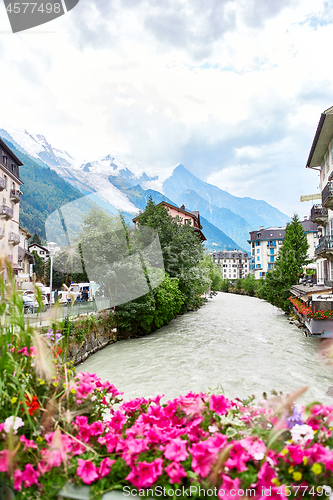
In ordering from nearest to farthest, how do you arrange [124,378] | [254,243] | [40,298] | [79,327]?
1. [40,298]
2. [124,378]
3. [79,327]
4. [254,243]

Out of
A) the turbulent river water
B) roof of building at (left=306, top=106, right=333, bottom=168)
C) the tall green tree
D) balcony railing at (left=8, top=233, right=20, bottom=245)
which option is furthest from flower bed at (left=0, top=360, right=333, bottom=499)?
balcony railing at (left=8, top=233, right=20, bottom=245)

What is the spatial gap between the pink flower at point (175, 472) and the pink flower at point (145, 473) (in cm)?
5

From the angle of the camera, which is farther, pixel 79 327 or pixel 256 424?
pixel 79 327

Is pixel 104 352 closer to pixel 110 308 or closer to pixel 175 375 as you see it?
pixel 110 308

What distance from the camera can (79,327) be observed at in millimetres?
12719

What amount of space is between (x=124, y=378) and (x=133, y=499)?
9.44m

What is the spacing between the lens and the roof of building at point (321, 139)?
706 inches

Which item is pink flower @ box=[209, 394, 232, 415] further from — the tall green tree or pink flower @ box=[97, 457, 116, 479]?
the tall green tree

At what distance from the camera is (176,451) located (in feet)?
5.75

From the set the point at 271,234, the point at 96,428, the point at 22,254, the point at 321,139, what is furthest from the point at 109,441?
the point at 271,234

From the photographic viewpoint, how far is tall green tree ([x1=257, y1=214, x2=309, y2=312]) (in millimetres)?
28812

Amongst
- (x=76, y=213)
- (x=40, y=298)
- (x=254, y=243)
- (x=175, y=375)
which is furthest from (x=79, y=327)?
(x=254, y=243)

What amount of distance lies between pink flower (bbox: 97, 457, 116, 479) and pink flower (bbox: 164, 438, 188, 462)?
1.08 feet

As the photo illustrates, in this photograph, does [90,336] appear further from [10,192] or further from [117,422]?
[10,192]
